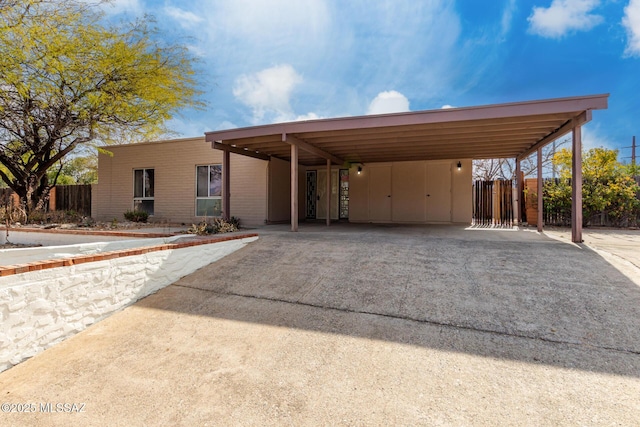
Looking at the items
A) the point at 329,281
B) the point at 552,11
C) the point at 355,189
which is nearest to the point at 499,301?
the point at 329,281

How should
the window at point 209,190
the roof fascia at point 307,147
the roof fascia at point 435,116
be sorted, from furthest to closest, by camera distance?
1. the window at point 209,190
2. the roof fascia at point 307,147
3. the roof fascia at point 435,116

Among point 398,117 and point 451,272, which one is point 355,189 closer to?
point 398,117

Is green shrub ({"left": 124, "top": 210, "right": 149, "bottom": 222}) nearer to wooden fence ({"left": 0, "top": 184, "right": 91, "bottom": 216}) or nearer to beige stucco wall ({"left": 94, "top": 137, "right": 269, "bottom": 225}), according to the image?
beige stucco wall ({"left": 94, "top": 137, "right": 269, "bottom": 225})

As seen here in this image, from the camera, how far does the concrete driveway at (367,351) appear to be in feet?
6.11

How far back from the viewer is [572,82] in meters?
15.0

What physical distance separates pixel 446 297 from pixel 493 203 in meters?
7.90

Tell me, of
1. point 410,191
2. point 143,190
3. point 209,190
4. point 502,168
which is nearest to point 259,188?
point 209,190

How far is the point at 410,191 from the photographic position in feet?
33.5

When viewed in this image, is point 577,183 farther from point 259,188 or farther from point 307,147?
point 259,188

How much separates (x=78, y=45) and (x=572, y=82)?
20.2 m

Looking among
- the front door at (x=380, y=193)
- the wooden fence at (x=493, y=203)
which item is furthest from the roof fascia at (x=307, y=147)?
the wooden fence at (x=493, y=203)

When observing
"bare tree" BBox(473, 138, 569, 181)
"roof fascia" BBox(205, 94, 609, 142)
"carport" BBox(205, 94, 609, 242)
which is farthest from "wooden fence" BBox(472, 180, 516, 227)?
"bare tree" BBox(473, 138, 569, 181)

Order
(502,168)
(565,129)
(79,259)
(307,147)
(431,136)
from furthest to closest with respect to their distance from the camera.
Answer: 1. (502,168)
2. (307,147)
3. (431,136)
4. (565,129)
5. (79,259)

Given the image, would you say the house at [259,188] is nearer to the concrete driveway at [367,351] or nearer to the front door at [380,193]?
the front door at [380,193]
